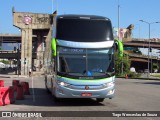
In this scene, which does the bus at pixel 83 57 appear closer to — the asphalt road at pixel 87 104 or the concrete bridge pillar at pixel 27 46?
the asphalt road at pixel 87 104

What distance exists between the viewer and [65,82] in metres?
17.2

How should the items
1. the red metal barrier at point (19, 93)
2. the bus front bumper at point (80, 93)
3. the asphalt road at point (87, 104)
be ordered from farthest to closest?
the red metal barrier at point (19, 93), the bus front bumper at point (80, 93), the asphalt road at point (87, 104)

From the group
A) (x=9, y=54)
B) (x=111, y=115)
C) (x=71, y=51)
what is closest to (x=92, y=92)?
(x=71, y=51)

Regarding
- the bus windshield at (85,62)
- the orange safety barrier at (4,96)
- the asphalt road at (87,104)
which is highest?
the bus windshield at (85,62)

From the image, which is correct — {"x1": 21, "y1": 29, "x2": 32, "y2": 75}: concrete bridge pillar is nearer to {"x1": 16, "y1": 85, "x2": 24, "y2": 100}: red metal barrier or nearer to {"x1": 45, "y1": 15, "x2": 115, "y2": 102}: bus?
{"x1": 16, "y1": 85, "x2": 24, "y2": 100}: red metal barrier

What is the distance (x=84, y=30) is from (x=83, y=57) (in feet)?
4.04

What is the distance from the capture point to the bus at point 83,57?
17.3 metres

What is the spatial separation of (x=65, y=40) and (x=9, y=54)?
123m

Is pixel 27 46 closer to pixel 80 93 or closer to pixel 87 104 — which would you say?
pixel 87 104

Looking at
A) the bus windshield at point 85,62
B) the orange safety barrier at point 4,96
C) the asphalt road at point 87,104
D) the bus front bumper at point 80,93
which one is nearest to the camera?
the asphalt road at point 87,104

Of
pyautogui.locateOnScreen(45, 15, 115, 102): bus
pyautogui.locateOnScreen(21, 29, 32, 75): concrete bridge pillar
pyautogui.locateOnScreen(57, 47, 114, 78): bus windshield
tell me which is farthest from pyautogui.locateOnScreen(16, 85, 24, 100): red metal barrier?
pyautogui.locateOnScreen(21, 29, 32, 75): concrete bridge pillar

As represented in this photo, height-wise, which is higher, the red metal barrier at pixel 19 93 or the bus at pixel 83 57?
the bus at pixel 83 57

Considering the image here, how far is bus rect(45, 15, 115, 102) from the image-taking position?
56.6 feet

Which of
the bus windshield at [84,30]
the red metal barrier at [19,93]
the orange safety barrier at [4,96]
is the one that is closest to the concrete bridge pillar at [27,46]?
the red metal barrier at [19,93]
